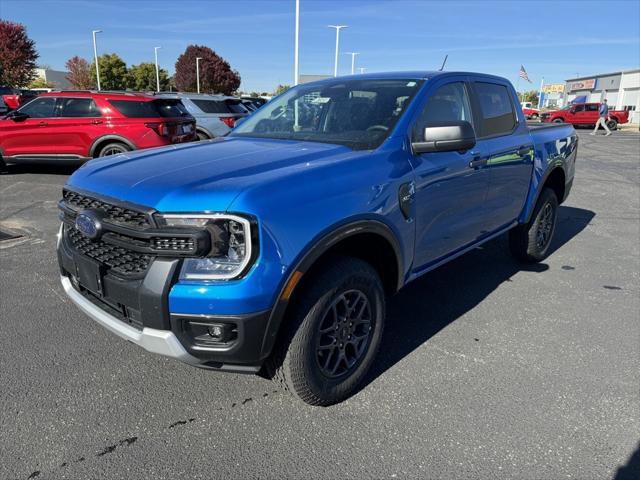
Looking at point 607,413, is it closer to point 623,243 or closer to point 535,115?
point 623,243

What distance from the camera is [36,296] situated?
3957 millimetres

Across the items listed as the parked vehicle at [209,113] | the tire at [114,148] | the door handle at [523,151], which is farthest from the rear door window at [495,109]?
the parked vehicle at [209,113]

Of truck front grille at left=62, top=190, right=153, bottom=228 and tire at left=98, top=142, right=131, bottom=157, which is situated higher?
truck front grille at left=62, top=190, right=153, bottom=228

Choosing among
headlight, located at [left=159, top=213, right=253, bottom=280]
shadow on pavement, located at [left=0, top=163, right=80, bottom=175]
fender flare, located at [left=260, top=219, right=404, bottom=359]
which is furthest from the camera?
shadow on pavement, located at [left=0, top=163, right=80, bottom=175]

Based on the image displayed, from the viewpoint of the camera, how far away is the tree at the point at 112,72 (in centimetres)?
5743

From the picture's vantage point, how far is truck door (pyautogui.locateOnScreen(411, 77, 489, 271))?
2969 millimetres

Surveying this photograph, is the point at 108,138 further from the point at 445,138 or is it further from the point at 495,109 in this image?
the point at 445,138

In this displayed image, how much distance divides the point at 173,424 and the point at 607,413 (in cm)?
238

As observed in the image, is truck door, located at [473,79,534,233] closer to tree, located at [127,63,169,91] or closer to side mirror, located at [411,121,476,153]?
side mirror, located at [411,121,476,153]

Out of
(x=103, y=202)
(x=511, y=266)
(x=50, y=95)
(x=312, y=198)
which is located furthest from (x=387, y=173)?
(x=50, y=95)

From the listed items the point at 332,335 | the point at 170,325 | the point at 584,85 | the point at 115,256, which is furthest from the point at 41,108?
the point at 584,85

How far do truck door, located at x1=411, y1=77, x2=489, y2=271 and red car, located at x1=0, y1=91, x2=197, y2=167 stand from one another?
22.5ft

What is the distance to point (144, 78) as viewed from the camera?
6644 cm

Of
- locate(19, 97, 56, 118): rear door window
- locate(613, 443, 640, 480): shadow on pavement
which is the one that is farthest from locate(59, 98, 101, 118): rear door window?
locate(613, 443, 640, 480): shadow on pavement
